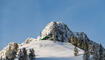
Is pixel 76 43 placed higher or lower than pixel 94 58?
higher

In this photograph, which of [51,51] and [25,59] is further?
[51,51]

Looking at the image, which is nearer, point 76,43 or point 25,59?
point 25,59

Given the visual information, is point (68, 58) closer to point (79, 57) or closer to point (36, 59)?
point (79, 57)

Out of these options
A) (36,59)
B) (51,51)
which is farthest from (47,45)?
(36,59)

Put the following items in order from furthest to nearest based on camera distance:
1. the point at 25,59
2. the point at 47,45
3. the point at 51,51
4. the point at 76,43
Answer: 1. the point at 76,43
2. the point at 47,45
3. the point at 51,51
4. the point at 25,59

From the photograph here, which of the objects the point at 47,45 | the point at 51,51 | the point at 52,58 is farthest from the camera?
the point at 47,45

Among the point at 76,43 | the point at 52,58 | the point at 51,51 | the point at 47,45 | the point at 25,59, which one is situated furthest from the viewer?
the point at 76,43

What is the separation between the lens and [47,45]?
15625cm

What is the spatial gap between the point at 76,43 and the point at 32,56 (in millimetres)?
75998

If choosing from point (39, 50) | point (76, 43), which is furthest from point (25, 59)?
point (76, 43)

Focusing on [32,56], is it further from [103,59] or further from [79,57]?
[103,59]

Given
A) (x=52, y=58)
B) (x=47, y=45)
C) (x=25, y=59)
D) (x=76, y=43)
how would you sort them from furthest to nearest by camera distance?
1. (x=76, y=43)
2. (x=47, y=45)
3. (x=52, y=58)
4. (x=25, y=59)

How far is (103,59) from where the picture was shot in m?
111

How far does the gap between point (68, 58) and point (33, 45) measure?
153 ft
